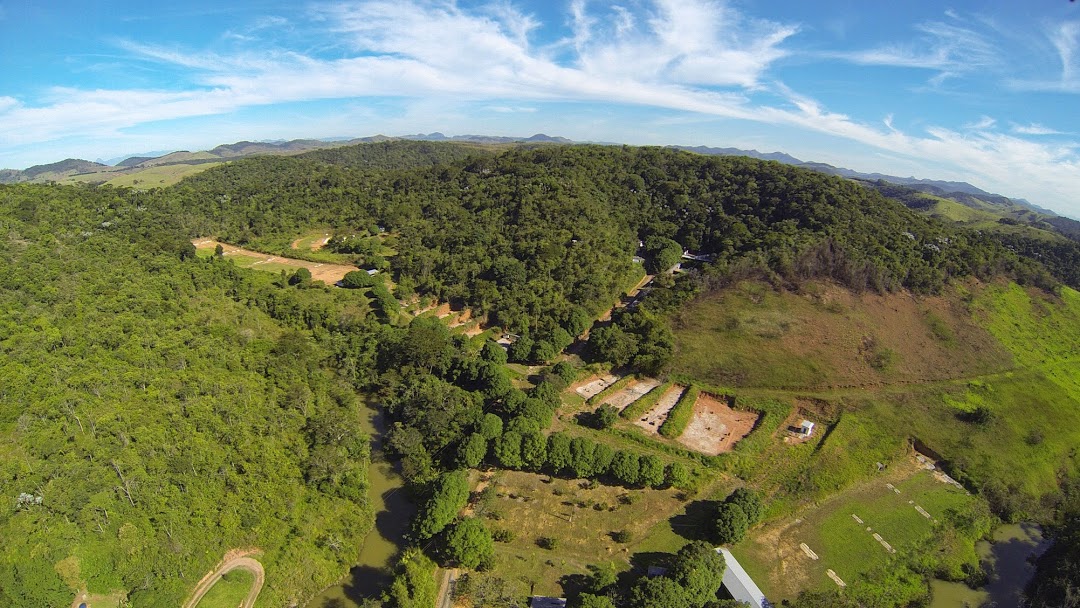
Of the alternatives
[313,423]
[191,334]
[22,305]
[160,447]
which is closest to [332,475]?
[313,423]

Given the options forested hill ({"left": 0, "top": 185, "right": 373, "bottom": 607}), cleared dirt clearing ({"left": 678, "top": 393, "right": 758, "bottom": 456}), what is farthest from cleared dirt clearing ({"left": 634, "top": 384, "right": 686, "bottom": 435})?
forested hill ({"left": 0, "top": 185, "right": 373, "bottom": 607})

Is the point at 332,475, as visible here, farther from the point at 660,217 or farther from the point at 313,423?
the point at 660,217

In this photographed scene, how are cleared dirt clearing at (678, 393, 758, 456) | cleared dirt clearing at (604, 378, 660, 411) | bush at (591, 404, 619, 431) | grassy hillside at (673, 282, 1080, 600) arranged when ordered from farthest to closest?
cleared dirt clearing at (604, 378, 660, 411) < bush at (591, 404, 619, 431) < cleared dirt clearing at (678, 393, 758, 456) < grassy hillside at (673, 282, 1080, 600)

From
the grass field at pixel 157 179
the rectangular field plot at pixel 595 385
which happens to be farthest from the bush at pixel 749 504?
the grass field at pixel 157 179

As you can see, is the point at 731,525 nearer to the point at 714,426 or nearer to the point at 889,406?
the point at 714,426

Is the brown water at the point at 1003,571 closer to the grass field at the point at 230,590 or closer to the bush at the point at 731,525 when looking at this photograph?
the bush at the point at 731,525

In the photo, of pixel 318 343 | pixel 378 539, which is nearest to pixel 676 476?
pixel 378 539

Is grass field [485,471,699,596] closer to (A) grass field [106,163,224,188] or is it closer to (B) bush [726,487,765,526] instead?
(B) bush [726,487,765,526]
